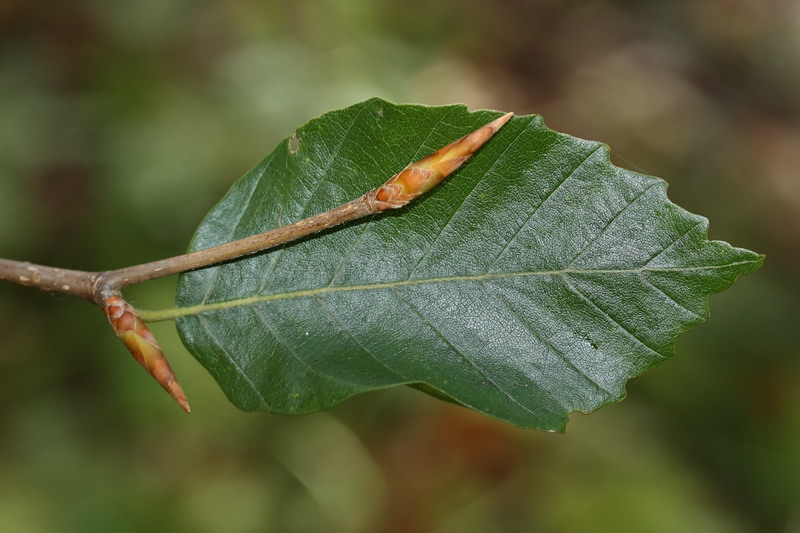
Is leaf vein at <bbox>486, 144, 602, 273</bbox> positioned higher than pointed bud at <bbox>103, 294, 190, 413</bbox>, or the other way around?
leaf vein at <bbox>486, 144, 602, 273</bbox>

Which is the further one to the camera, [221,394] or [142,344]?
[221,394]

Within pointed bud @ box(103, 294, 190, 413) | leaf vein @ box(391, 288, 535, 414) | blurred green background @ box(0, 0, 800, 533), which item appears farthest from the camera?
blurred green background @ box(0, 0, 800, 533)

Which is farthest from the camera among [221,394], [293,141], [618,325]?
[221,394]

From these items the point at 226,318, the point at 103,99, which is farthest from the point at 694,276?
the point at 103,99

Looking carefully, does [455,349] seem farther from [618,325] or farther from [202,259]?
[202,259]

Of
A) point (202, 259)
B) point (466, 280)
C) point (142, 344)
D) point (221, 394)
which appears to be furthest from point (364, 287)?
point (221, 394)

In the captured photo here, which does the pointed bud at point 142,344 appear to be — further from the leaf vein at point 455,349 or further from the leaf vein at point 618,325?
the leaf vein at point 618,325

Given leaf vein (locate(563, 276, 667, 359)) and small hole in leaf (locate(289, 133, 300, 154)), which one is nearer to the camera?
leaf vein (locate(563, 276, 667, 359))

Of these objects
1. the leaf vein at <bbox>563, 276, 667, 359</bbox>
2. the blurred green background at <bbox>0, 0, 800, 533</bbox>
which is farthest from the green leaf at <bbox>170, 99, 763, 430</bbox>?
the blurred green background at <bbox>0, 0, 800, 533</bbox>

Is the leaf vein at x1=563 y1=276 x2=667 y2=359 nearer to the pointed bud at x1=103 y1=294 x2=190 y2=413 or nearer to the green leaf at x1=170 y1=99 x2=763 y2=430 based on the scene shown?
the green leaf at x1=170 y1=99 x2=763 y2=430
